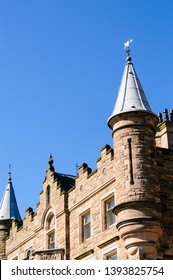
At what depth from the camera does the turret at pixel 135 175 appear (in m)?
28.6

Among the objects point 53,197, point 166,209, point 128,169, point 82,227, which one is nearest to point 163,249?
point 166,209

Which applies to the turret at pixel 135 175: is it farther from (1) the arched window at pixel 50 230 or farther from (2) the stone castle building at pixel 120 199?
(1) the arched window at pixel 50 230

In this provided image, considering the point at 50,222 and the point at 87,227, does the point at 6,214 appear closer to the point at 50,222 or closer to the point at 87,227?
the point at 50,222

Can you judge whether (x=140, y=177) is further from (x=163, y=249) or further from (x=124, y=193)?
(x=163, y=249)

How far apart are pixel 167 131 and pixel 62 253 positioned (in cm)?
1219

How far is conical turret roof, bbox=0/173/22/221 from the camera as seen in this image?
46250 millimetres

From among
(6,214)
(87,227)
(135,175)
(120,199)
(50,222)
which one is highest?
(6,214)

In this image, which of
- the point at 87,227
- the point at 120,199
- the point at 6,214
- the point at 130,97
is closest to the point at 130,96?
the point at 130,97

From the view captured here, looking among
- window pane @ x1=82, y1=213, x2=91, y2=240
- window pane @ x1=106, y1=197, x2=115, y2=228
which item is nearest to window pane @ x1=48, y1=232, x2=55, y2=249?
window pane @ x1=82, y1=213, x2=91, y2=240

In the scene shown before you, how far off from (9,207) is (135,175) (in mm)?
18953

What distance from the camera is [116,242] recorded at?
Answer: 30.9 m

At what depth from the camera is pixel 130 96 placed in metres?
31.6

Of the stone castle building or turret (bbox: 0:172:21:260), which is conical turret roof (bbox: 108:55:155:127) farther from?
turret (bbox: 0:172:21:260)

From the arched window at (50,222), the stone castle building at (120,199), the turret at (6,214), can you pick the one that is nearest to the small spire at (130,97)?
the stone castle building at (120,199)
